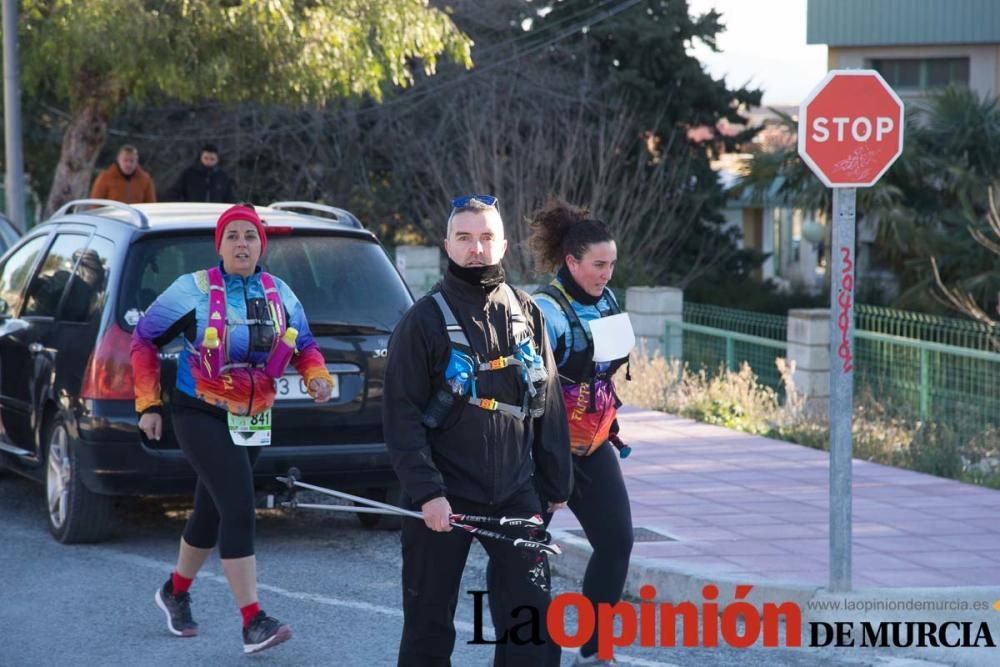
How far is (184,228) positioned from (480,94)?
66.6 ft

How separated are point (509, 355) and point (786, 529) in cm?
393

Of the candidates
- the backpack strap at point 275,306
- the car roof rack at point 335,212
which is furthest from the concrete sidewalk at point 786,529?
the backpack strap at point 275,306

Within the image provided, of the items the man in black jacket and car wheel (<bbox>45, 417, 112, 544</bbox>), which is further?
car wheel (<bbox>45, 417, 112, 544</bbox>)

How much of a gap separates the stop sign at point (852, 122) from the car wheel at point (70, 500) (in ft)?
13.0

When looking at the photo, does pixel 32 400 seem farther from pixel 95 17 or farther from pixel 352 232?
pixel 95 17

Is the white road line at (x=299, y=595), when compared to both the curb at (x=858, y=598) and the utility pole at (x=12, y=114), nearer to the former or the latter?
the curb at (x=858, y=598)

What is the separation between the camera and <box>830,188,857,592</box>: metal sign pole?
6.68 metres

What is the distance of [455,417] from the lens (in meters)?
4.71

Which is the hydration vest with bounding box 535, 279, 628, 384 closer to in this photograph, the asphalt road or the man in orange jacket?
the asphalt road

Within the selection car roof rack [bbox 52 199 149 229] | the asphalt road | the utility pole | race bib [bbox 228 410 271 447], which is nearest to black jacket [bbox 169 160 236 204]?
the utility pole

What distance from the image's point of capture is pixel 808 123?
6621 mm

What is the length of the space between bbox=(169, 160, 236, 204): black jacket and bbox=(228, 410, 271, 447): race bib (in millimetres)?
9201

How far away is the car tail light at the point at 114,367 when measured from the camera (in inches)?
306

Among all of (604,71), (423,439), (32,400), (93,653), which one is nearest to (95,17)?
(32,400)
